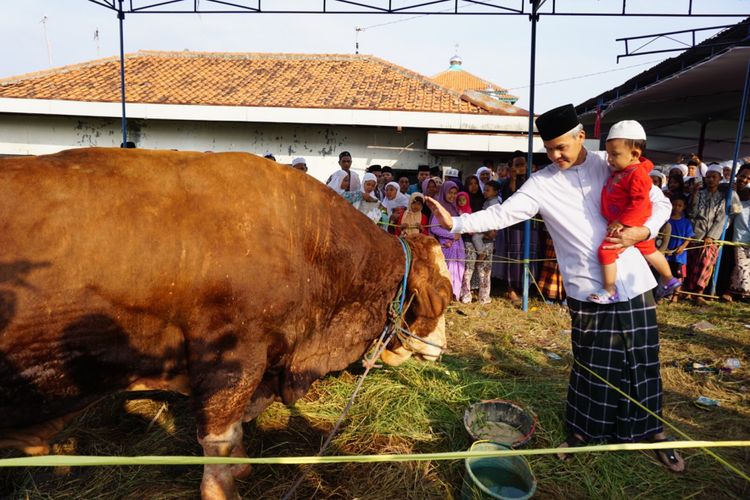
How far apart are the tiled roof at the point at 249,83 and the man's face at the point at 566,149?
10.9 metres

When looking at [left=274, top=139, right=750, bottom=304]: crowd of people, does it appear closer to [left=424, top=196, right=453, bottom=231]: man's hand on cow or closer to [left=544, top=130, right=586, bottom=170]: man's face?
[left=424, top=196, right=453, bottom=231]: man's hand on cow

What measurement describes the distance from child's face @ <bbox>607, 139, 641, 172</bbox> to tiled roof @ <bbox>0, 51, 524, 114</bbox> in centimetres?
1106

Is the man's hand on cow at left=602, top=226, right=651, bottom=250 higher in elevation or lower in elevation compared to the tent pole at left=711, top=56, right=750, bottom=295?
lower

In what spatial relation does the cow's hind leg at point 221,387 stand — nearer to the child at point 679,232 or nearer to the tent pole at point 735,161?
the child at point 679,232

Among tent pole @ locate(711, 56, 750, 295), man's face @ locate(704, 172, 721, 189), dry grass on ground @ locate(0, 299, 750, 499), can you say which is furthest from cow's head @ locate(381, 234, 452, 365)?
man's face @ locate(704, 172, 721, 189)

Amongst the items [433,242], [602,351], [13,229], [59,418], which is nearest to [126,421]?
[59,418]

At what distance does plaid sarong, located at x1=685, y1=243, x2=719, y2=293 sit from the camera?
721cm

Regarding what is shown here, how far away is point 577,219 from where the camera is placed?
2.89 metres

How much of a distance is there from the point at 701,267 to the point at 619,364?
571cm

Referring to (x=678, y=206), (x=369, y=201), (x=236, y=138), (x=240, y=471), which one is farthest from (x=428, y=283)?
(x=236, y=138)

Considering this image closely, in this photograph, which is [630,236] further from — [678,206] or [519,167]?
[678,206]

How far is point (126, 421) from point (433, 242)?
2.73 metres

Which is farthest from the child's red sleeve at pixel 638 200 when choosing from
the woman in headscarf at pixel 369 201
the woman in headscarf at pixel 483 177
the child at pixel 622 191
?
the woman in headscarf at pixel 483 177

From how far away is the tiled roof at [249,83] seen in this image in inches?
554
